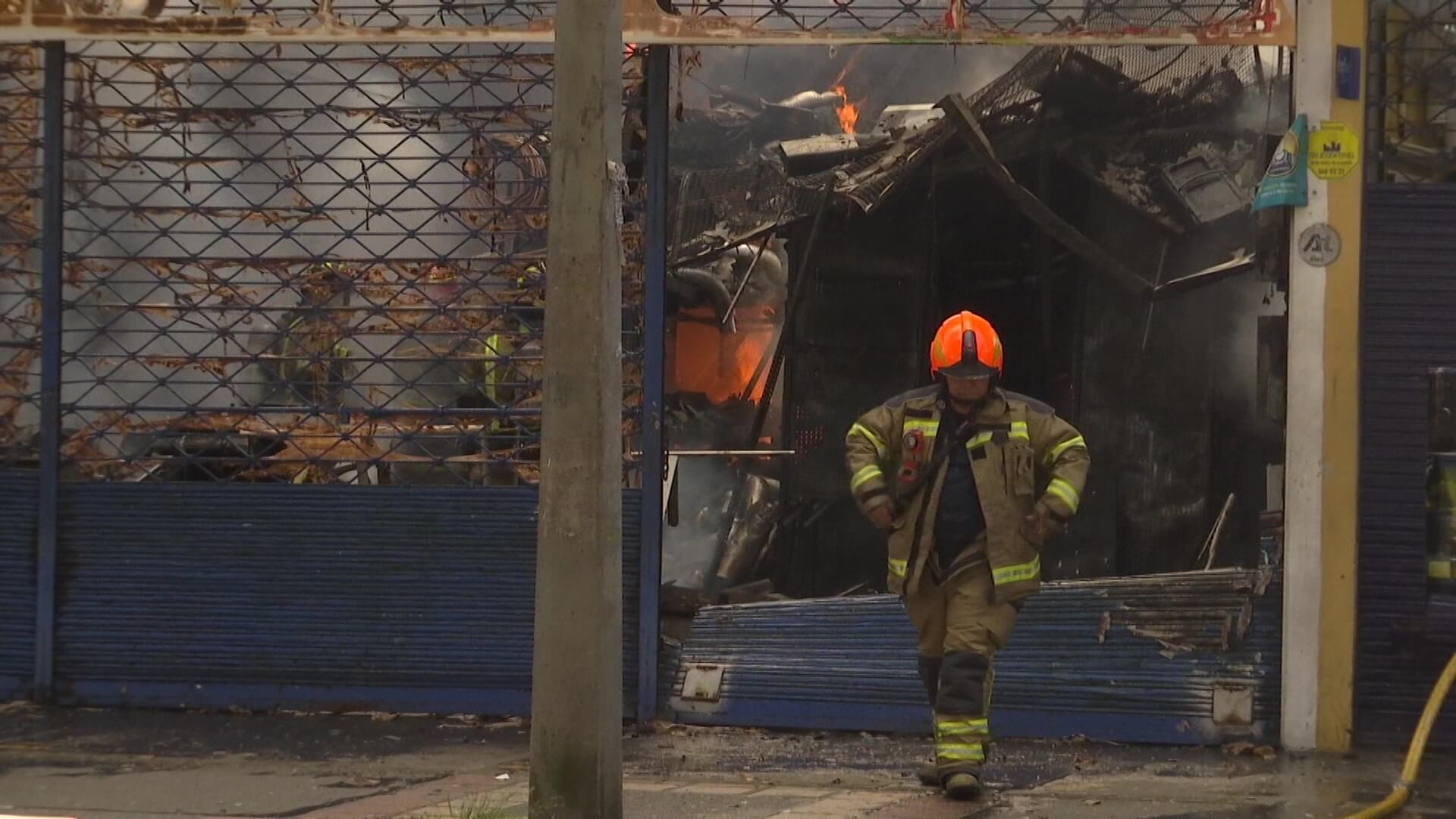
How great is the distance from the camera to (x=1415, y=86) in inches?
334

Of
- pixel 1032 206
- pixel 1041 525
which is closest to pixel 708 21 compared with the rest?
pixel 1032 206

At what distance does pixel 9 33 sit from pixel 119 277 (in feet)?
4.26

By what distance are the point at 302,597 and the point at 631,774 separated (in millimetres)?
2398

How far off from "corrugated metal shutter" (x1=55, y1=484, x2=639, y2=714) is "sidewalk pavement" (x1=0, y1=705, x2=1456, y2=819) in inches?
6.9

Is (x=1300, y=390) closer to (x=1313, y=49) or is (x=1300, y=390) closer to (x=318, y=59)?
(x=1313, y=49)

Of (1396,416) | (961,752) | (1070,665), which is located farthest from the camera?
(1070,665)

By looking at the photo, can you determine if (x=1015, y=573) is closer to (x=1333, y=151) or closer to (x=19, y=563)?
(x=1333, y=151)

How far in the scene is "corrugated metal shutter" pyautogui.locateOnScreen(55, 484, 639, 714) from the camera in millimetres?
8992

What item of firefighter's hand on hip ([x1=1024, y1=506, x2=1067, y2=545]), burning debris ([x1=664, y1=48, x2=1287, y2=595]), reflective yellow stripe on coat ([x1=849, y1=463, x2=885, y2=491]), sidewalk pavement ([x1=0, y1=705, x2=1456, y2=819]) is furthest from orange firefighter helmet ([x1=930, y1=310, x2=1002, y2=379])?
burning debris ([x1=664, y1=48, x2=1287, y2=595])

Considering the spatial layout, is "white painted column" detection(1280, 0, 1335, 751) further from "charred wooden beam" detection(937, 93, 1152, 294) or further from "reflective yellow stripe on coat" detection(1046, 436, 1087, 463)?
"reflective yellow stripe on coat" detection(1046, 436, 1087, 463)

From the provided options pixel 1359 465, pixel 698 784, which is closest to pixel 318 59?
pixel 698 784

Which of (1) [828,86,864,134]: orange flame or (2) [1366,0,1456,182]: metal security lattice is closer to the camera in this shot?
(2) [1366,0,1456,182]: metal security lattice

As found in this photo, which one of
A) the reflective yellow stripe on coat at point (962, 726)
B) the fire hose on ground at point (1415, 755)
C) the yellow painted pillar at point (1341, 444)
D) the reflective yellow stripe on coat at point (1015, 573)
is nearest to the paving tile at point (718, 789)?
the reflective yellow stripe on coat at point (962, 726)

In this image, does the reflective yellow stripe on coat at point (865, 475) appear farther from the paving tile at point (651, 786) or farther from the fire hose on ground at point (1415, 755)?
the fire hose on ground at point (1415, 755)
